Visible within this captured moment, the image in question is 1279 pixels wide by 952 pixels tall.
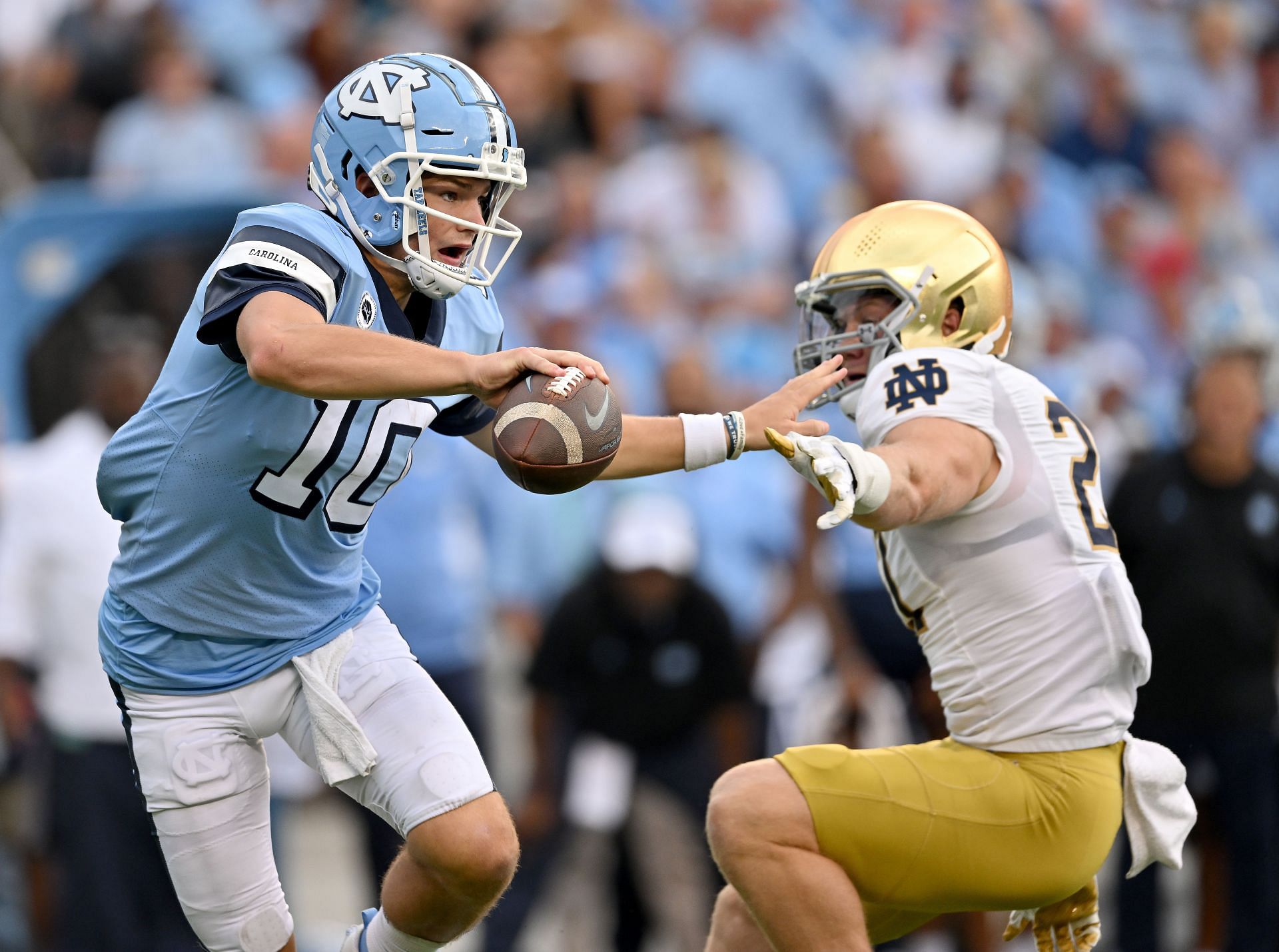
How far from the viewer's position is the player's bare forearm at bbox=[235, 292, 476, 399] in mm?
3164

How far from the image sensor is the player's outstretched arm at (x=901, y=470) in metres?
3.25

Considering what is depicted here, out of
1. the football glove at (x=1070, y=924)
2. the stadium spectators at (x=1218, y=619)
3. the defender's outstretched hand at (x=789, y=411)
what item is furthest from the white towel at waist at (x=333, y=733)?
the stadium spectators at (x=1218, y=619)

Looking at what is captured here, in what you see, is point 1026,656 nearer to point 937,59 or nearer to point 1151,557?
point 1151,557

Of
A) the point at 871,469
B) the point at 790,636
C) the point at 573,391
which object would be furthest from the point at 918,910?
the point at 790,636

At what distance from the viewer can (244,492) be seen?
3629mm

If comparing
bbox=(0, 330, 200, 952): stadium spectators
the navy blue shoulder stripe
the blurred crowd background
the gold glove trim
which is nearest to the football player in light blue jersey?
the navy blue shoulder stripe

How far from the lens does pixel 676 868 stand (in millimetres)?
6527

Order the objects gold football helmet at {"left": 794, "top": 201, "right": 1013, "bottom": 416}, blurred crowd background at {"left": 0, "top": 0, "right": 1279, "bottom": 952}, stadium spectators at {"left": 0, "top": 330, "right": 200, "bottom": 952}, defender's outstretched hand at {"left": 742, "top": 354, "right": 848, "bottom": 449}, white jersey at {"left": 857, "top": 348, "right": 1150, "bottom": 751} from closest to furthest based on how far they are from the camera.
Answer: white jersey at {"left": 857, "top": 348, "right": 1150, "bottom": 751} < defender's outstretched hand at {"left": 742, "top": 354, "right": 848, "bottom": 449} < gold football helmet at {"left": 794, "top": 201, "right": 1013, "bottom": 416} < stadium spectators at {"left": 0, "top": 330, "right": 200, "bottom": 952} < blurred crowd background at {"left": 0, "top": 0, "right": 1279, "bottom": 952}

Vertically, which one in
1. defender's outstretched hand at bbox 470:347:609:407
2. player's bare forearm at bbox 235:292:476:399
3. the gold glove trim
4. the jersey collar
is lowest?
the gold glove trim

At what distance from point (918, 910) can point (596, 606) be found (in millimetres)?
3079

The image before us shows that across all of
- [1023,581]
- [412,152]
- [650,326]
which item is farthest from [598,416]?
[650,326]

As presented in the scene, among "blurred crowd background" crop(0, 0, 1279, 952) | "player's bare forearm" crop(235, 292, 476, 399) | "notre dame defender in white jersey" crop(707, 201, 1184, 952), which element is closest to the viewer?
"player's bare forearm" crop(235, 292, 476, 399)

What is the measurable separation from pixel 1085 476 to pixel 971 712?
57 centimetres

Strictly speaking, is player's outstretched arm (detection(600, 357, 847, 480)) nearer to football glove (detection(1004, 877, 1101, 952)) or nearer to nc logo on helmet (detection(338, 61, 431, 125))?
nc logo on helmet (detection(338, 61, 431, 125))
